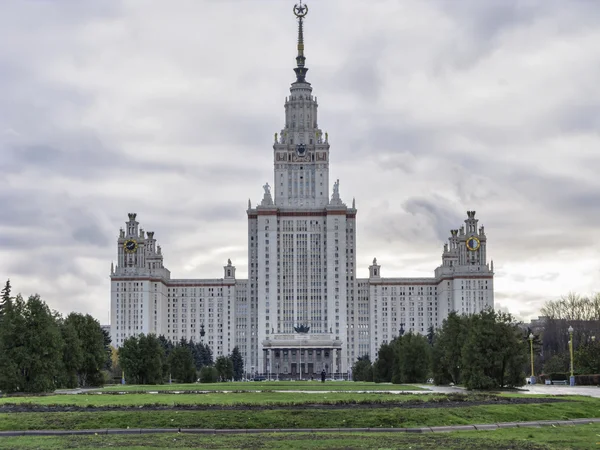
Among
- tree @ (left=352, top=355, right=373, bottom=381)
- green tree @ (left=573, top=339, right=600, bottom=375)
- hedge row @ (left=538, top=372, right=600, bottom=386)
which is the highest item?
green tree @ (left=573, top=339, right=600, bottom=375)

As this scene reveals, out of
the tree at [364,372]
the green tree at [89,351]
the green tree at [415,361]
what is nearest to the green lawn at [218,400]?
the green tree at [89,351]

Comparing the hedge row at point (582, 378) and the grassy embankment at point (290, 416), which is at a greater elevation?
the grassy embankment at point (290, 416)

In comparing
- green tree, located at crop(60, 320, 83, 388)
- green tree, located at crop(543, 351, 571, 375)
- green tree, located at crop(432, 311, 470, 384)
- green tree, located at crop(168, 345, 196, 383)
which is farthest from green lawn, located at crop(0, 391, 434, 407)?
green tree, located at crop(543, 351, 571, 375)

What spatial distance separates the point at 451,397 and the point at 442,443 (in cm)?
2017

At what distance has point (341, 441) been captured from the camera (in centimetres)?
3200

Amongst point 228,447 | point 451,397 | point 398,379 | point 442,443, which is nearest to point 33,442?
point 228,447

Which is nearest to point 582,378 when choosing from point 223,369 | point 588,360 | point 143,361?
point 588,360

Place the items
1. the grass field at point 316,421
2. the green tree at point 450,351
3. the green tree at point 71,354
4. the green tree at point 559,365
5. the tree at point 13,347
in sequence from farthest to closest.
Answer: the green tree at point 559,365 → the green tree at point 450,351 → the green tree at point 71,354 → the tree at point 13,347 → the grass field at point 316,421

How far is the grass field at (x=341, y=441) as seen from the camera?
101 feet

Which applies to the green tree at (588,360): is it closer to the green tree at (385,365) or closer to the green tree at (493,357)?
the green tree at (385,365)

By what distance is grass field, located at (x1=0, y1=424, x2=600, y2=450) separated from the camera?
30.6 m

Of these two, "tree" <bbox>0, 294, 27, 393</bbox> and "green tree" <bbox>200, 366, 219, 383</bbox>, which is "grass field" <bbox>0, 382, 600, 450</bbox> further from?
"green tree" <bbox>200, 366, 219, 383</bbox>

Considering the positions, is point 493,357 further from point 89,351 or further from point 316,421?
point 316,421

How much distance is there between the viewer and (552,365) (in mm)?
120625
